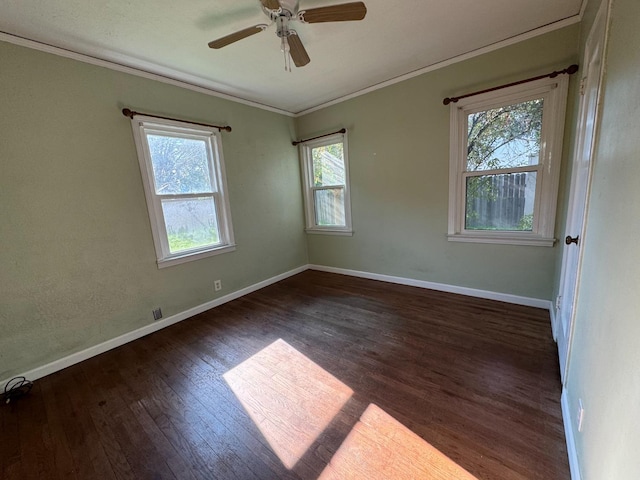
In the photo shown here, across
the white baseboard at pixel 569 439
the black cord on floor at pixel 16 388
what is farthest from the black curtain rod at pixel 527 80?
the black cord on floor at pixel 16 388

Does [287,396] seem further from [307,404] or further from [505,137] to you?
[505,137]

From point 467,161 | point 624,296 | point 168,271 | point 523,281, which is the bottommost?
point 523,281

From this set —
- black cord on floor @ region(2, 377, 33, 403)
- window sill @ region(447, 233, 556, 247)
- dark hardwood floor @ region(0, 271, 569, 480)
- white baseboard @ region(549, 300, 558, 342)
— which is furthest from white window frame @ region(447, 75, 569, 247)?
black cord on floor @ region(2, 377, 33, 403)

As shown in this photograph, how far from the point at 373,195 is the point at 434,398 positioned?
254cm

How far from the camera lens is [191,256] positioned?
3.01 m

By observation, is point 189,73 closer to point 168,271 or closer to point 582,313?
point 168,271

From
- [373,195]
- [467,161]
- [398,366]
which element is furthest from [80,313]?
[467,161]

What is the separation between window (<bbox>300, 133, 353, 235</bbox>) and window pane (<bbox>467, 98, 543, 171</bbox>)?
1603 millimetres

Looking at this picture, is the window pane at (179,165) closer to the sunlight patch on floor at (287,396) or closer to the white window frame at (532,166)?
the sunlight patch on floor at (287,396)

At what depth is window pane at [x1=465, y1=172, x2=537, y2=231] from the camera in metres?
2.62

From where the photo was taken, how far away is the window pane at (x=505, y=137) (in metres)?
2.49

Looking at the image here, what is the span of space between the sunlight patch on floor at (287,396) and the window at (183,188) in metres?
1.58

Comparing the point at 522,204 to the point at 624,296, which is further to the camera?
the point at 522,204

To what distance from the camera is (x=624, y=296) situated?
2.60ft
